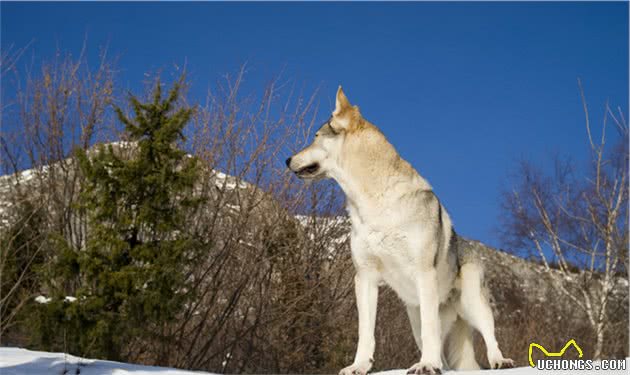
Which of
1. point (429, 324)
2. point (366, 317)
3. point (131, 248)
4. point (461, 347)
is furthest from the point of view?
point (131, 248)

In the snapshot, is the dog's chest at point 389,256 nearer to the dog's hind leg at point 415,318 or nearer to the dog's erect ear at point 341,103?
the dog's hind leg at point 415,318

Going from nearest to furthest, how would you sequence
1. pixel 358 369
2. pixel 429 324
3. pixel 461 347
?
pixel 429 324, pixel 358 369, pixel 461 347

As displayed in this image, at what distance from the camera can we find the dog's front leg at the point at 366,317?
522 centimetres

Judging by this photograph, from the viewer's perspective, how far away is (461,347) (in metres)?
6.01

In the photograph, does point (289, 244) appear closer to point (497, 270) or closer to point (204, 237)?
point (204, 237)

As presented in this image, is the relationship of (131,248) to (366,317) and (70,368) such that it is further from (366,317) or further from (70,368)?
(366,317)

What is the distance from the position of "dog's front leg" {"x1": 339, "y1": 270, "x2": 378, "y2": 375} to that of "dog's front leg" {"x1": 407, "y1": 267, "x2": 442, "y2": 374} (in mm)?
402

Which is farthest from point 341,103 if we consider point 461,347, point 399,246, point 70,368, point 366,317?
point 70,368

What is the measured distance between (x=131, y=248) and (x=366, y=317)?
477 cm

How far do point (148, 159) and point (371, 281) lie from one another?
5.01 metres

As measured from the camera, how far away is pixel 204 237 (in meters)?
10.5

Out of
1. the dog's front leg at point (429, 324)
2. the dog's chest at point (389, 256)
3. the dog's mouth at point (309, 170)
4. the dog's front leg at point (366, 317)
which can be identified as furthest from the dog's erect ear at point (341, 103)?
the dog's front leg at point (429, 324)

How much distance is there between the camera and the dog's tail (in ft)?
19.5

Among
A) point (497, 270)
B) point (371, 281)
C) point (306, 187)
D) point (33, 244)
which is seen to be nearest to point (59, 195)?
point (33, 244)
